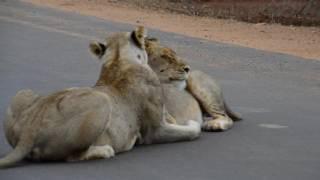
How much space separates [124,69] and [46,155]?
1112 millimetres

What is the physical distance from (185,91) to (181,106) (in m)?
0.31

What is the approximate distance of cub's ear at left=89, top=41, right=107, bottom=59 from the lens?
820 cm

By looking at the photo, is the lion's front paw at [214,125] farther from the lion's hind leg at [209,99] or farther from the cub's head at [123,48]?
the cub's head at [123,48]

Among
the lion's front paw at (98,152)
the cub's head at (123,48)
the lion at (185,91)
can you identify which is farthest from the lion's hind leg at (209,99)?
the lion's front paw at (98,152)

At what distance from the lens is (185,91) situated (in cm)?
903

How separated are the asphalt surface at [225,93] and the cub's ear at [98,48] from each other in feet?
2.98

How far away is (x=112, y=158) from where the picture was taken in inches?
303

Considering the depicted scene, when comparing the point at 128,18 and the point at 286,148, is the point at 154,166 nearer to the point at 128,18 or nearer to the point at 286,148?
the point at 286,148

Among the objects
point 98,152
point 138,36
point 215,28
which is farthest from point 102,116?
point 215,28

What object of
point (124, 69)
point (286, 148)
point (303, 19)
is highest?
point (124, 69)

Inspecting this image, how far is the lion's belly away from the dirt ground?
367 inches

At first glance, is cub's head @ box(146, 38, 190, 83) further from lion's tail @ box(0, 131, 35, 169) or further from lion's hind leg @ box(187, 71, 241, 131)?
lion's tail @ box(0, 131, 35, 169)

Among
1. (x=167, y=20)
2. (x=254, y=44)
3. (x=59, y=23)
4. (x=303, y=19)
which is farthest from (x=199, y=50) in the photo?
(x=303, y=19)

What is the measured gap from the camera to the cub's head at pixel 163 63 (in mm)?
8688
